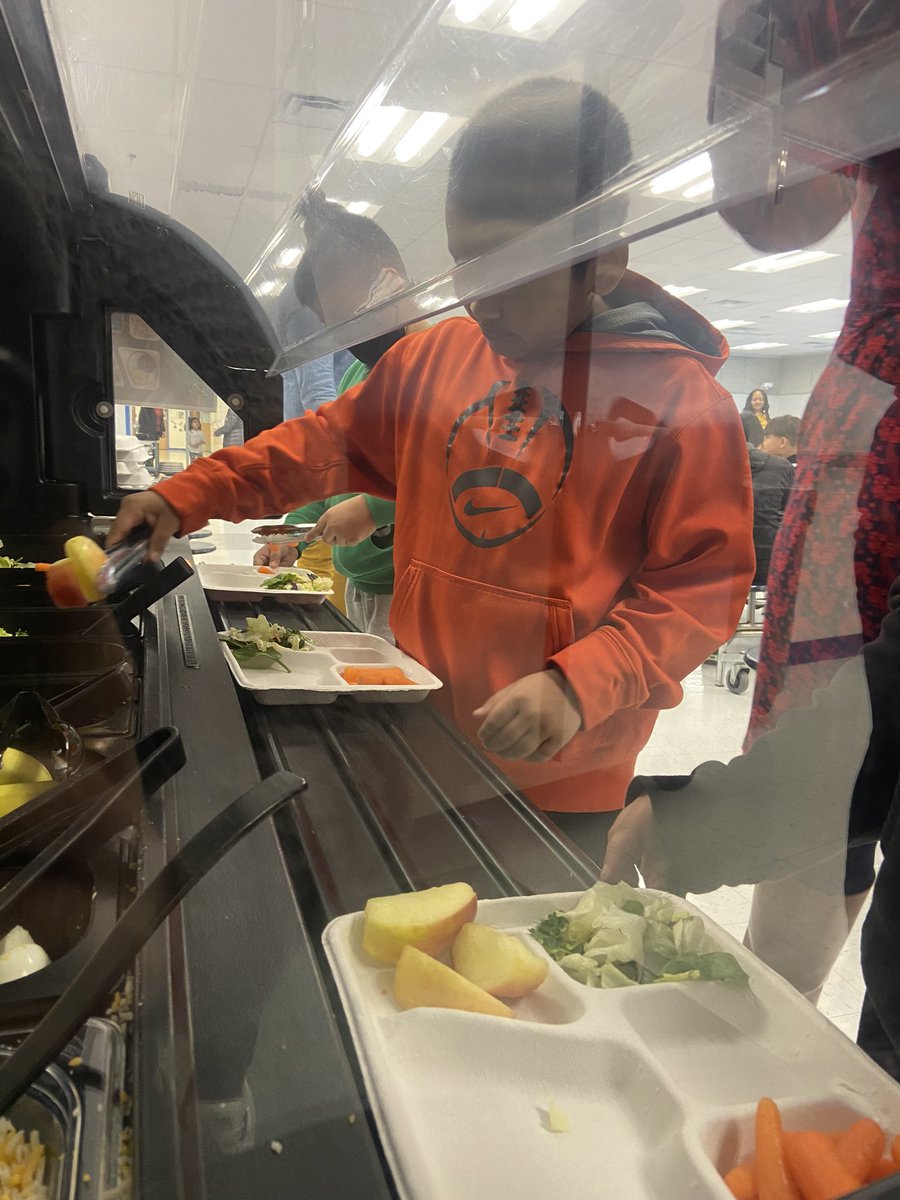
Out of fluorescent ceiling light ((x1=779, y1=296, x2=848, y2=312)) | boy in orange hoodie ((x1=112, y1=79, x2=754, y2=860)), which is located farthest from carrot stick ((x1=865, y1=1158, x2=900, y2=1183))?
fluorescent ceiling light ((x1=779, y1=296, x2=848, y2=312))

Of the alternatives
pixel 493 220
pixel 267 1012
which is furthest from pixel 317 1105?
pixel 493 220

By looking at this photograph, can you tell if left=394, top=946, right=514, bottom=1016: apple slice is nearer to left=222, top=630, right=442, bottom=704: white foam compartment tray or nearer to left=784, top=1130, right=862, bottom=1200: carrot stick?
left=784, top=1130, right=862, bottom=1200: carrot stick

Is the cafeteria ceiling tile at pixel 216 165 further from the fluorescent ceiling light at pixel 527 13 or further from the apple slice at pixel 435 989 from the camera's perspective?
the apple slice at pixel 435 989

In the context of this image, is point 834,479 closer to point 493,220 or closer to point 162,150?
point 493,220

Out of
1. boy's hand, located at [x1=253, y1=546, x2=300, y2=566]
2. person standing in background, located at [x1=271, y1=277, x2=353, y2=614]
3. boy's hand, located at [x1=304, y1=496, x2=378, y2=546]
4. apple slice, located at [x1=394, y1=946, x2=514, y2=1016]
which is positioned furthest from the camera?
boy's hand, located at [x1=253, y1=546, x2=300, y2=566]

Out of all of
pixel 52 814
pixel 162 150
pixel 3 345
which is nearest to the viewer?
pixel 52 814

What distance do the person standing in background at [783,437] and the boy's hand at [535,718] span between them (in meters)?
0.23

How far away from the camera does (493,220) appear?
502mm

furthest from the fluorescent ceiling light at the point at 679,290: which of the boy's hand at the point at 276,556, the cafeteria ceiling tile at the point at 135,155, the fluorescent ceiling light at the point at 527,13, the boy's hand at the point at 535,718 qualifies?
the boy's hand at the point at 276,556

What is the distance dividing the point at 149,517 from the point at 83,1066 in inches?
19.9

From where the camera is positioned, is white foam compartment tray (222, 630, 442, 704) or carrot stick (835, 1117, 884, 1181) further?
white foam compartment tray (222, 630, 442, 704)

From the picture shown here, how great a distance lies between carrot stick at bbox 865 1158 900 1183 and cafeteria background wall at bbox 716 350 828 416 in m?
0.35

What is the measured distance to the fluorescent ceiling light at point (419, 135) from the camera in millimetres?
517

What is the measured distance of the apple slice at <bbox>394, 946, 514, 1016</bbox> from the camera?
1.39ft
